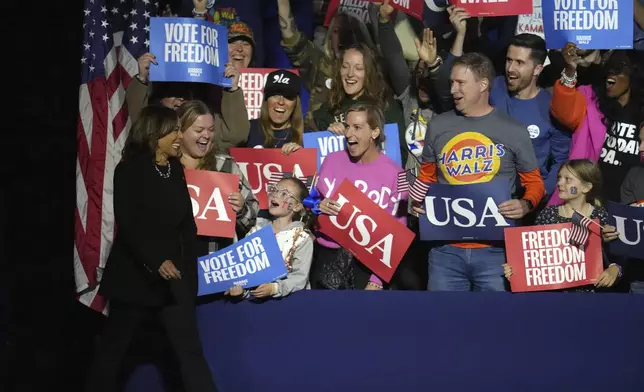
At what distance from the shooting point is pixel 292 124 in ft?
22.9

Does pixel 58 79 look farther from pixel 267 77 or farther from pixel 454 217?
pixel 454 217

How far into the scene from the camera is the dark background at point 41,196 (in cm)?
725

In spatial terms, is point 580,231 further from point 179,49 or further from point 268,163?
point 179,49

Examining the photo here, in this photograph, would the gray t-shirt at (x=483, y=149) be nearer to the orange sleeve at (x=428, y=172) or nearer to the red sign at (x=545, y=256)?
the orange sleeve at (x=428, y=172)

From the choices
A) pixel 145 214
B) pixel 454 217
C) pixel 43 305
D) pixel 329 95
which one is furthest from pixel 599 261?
pixel 43 305

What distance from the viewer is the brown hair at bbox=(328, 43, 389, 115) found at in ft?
22.8

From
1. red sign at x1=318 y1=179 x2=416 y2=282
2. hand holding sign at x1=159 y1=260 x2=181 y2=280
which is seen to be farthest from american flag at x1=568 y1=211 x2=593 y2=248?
hand holding sign at x1=159 y1=260 x2=181 y2=280

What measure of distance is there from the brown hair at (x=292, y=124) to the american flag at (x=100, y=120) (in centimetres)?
91

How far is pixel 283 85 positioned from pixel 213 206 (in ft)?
3.23

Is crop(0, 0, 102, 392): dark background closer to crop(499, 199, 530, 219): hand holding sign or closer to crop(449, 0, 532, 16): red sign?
crop(449, 0, 532, 16): red sign

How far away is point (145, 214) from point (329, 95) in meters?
1.85

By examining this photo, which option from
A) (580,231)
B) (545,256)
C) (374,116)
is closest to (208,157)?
(374,116)

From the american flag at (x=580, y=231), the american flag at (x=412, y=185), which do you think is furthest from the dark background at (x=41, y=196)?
the american flag at (x=580, y=231)

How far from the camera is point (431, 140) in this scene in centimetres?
641
